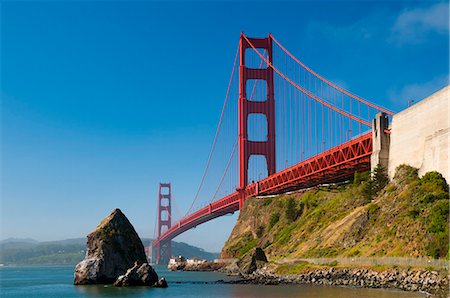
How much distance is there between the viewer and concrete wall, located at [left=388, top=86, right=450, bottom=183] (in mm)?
58781

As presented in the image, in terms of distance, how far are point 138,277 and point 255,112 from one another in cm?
6341

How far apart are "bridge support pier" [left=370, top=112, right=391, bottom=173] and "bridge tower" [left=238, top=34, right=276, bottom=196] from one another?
41811mm

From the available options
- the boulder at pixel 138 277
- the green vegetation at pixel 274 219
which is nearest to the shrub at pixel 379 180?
the boulder at pixel 138 277

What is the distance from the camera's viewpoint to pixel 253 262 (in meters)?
79.7

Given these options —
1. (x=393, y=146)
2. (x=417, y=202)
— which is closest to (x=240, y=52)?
(x=393, y=146)

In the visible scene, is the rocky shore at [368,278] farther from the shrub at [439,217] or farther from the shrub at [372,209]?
the shrub at [372,209]

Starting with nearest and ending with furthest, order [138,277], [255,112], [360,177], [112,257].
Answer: [138,277], [112,257], [360,177], [255,112]

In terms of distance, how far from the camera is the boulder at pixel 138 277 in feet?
191

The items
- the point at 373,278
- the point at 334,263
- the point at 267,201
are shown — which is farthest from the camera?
the point at 267,201

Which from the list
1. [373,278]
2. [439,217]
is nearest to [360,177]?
[439,217]

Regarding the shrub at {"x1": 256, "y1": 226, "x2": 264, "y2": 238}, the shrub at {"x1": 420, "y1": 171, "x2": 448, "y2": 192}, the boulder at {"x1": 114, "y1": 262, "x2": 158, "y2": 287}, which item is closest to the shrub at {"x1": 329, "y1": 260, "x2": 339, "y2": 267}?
the shrub at {"x1": 420, "y1": 171, "x2": 448, "y2": 192}

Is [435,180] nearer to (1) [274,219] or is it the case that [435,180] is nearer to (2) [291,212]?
(2) [291,212]

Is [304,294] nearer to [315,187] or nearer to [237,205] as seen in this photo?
[315,187]

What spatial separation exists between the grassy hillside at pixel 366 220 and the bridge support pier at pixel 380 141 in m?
2.44
